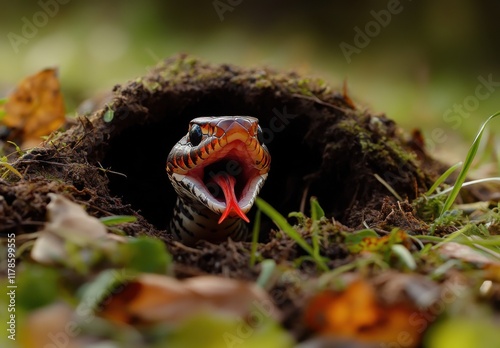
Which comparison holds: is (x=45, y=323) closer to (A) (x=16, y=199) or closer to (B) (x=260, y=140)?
(A) (x=16, y=199)

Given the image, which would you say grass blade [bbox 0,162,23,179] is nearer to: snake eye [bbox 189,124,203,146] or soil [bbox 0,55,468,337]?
soil [bbox 0,55,468,337]

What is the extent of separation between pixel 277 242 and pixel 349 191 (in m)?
1.48

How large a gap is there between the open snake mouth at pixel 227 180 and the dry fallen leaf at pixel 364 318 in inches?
53.7

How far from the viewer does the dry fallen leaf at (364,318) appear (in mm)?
1485

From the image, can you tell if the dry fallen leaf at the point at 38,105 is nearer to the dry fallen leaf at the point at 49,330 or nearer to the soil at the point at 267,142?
the soil at the point at 267,142

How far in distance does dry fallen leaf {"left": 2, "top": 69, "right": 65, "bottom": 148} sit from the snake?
106 centimetres

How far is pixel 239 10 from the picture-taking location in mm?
9656

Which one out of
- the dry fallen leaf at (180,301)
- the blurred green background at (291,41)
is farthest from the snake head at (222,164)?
the blurred green background at (291,41)

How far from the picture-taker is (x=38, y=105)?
392 cm

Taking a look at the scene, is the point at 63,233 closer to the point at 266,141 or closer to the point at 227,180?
the point at 227,180

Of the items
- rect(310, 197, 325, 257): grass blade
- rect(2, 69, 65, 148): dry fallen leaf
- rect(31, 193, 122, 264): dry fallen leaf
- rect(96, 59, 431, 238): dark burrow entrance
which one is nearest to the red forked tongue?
rect(310, 197, 325, 257): grass blade

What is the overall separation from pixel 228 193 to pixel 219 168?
0.28 meters

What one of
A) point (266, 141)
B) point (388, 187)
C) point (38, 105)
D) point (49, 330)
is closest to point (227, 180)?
point (388, 187)

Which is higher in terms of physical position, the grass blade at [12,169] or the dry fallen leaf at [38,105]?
the dry fallen leaf at [38,105]
